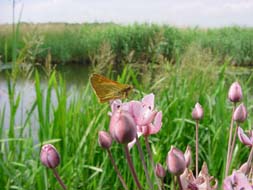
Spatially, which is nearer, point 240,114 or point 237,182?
point 237,182

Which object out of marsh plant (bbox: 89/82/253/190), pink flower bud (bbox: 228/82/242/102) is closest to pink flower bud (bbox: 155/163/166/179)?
marsh plant (bbox: 89/82/253/190)

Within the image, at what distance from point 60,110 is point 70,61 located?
10.2 metres

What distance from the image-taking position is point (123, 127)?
0.53 metres

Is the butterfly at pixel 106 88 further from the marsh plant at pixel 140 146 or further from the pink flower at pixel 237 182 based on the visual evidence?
the pink flower at pixel 237 182

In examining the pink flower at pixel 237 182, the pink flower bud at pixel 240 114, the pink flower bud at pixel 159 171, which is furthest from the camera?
the pink flower bud at pixel 240 114

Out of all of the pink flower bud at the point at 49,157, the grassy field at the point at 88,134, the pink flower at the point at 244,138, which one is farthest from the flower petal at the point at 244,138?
the grassy field at the point at 88,134

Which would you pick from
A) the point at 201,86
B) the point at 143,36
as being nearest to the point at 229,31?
the point at 143,36

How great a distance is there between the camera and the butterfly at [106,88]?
0.57 metres

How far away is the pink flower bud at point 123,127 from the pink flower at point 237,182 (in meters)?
0.13

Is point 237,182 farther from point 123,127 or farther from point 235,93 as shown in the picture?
point 235,93

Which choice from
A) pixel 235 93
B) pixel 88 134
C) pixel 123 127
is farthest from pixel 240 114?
pixel 88 134

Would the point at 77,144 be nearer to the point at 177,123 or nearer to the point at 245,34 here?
the point at 177,123

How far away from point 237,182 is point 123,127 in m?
0.15

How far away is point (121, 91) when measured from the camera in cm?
60
